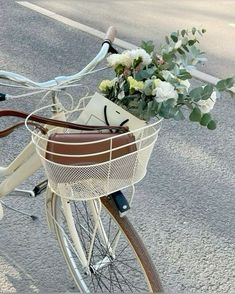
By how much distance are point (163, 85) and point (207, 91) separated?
0.49 ft

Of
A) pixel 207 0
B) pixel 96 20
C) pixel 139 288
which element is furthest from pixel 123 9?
pixel 139 288

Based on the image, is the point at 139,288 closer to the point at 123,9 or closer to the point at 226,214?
the point at 226,214

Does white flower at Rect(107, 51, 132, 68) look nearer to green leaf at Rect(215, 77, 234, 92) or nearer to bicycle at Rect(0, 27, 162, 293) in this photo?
bicycle at Rect(0, 27, 162, 293)

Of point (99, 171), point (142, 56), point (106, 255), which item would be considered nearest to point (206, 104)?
point (142, 56)

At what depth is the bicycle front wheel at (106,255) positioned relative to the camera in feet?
6.42

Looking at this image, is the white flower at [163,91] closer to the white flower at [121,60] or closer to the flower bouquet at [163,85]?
the flower bouquet at [163,85]

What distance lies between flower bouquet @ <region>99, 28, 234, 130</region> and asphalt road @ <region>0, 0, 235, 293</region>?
43.4 inches

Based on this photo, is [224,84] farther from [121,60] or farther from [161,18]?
[161,18]

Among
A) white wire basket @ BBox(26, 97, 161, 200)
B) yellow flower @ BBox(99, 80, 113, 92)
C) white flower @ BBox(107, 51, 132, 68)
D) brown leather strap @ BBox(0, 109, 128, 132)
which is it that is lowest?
white wire basket @ BBox(26, 97, 161, 200)

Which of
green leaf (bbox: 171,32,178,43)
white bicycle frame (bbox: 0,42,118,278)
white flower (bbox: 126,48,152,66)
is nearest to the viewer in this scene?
white flower (bbox: 126,48,152,66)

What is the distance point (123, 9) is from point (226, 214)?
509cm

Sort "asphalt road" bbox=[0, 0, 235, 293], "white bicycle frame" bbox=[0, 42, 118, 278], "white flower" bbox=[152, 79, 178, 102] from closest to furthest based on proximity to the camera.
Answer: "white flower" bbox=[152, 79, 178, 102], "white bicycle frame" bbox=[0, 42, 118, 278], "asphalt road" bbox=[0, 0, 235, 293]

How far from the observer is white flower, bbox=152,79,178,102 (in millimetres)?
1675

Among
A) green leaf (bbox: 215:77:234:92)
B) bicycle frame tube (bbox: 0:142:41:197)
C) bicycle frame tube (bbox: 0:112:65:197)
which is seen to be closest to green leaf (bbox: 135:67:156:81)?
green leaf (bbox: 215:77:234:92)
